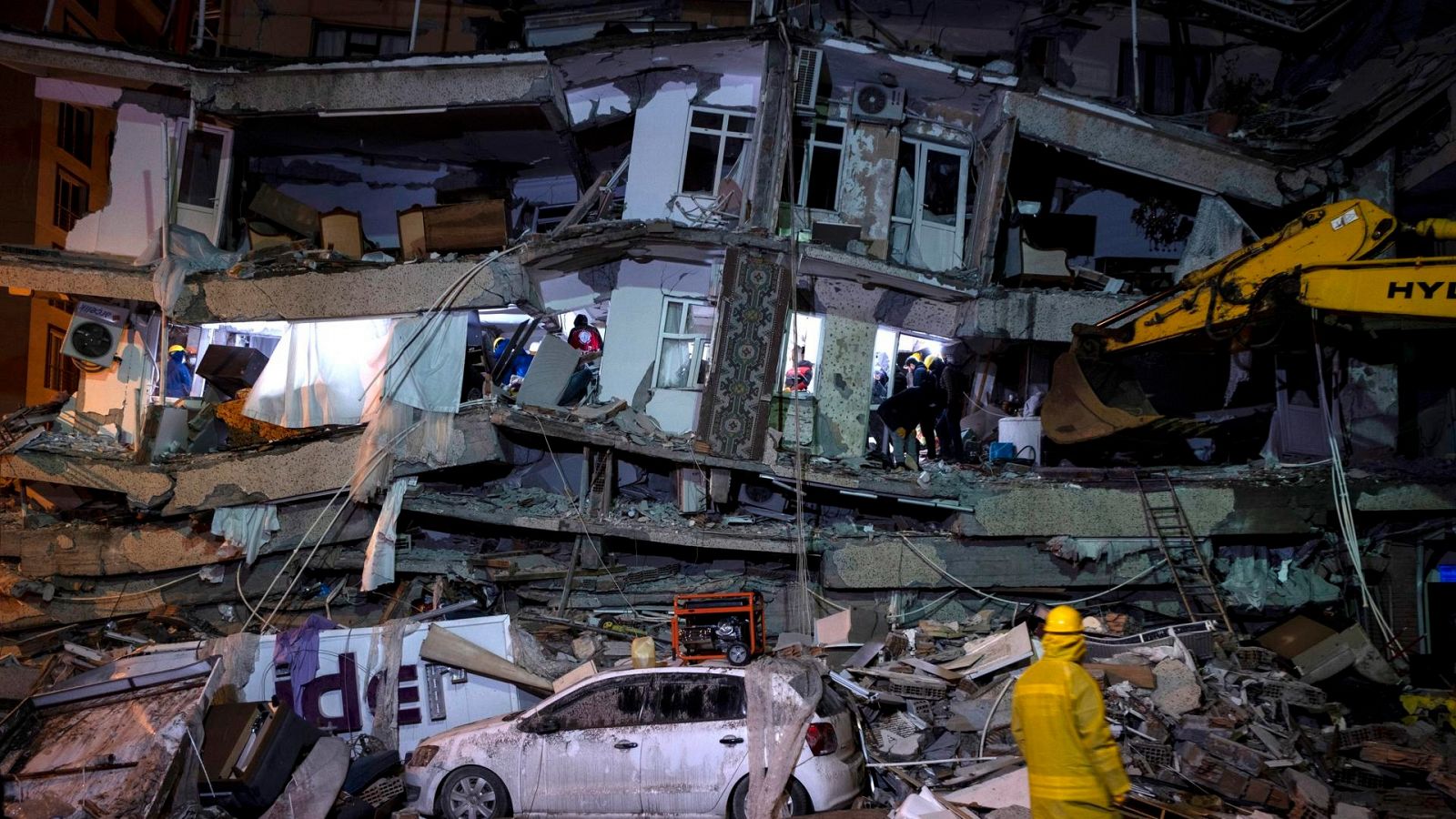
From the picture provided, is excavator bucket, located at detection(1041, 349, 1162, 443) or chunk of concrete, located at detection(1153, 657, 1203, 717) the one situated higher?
excavator bucket, located at detection(1041, 349, 1162, 443)

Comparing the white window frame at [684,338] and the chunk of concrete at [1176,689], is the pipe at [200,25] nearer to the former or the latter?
the white window frame at [684,338]

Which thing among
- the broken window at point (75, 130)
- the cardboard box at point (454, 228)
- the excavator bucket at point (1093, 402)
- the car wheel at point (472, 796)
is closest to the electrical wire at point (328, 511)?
the cardboard box at point (454, 228)

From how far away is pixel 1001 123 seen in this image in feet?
50.5

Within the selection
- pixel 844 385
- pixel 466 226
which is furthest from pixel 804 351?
pixel 466 226

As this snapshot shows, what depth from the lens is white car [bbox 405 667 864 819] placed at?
8234 mm

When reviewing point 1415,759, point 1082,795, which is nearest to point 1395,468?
point 1415,759

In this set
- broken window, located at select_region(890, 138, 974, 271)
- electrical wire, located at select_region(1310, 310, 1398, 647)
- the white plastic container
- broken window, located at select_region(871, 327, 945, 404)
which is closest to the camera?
electrical wire, located at select_region(1310, 310, 1398, 647)

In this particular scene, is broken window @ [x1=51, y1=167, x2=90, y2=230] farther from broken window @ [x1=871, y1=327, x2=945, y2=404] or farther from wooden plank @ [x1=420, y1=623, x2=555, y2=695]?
broken window @ [x1=871, y1=327, x2=945, y2=404]

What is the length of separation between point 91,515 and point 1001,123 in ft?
52.6

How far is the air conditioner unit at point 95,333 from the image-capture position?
648 inches

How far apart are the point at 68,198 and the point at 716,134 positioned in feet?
73.8

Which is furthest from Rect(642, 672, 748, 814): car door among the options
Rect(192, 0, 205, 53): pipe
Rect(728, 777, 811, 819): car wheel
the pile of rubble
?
Rect(192, 0, 205, 53): pipe

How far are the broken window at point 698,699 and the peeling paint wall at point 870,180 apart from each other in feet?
29.0

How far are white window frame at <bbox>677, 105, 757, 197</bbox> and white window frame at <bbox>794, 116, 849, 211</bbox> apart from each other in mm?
1092
